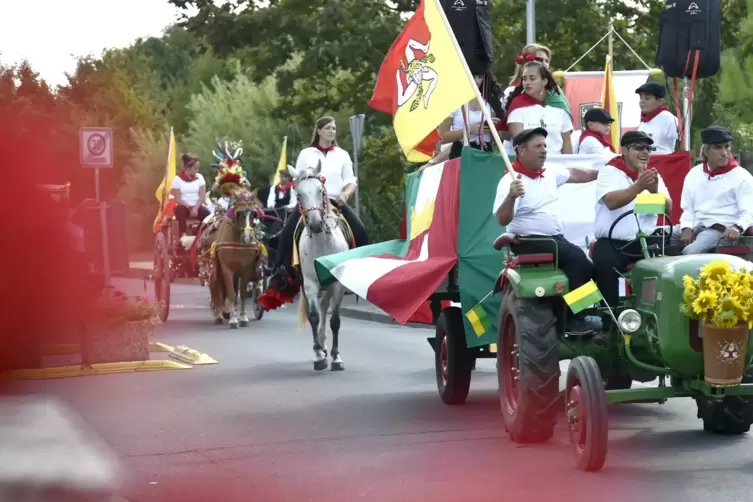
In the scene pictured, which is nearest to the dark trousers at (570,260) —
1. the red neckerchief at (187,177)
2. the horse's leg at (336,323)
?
the horse's leg at (336,323)

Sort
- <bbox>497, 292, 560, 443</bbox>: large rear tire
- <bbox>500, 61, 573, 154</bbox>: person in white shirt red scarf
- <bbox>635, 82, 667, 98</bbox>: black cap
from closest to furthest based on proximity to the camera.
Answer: <bbox>497, 292, 560, 443</bbox>: large rear tire → <bbox>500, 61, 573, 154</bbox>: person in white shirt red scarf → <bbox>635, 82, 667, 98</bbox>: black cap

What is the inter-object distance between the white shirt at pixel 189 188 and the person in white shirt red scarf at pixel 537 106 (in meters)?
14.5

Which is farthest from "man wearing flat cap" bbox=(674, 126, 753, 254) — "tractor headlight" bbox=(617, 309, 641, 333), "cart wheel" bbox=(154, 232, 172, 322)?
"cart wheel" bbox=(154, 232, 172, 322)

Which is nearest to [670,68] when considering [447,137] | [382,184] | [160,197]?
[447,137]

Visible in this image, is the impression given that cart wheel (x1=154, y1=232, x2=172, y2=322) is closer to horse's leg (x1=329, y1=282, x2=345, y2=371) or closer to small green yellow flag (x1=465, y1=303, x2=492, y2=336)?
horse's leg (x1=329, y1=282, x2=345, y2=371)

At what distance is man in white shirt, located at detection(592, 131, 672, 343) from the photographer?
32.8ft

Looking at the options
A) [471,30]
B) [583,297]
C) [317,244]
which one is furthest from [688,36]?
[583,297]

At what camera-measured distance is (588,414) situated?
8.75 meters

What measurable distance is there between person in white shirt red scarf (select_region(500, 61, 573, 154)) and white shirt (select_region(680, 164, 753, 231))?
1.30 m

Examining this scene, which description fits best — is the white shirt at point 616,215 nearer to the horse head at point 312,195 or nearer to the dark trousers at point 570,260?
the dark trousers at point 570,260

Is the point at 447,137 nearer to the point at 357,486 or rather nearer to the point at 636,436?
the point at 636,436

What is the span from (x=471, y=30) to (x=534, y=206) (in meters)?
3.56

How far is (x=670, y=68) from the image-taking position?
1545 cm

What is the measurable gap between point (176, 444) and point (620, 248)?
334 cm
